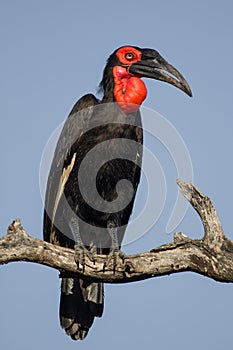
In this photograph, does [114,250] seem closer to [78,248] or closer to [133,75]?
[78,248]

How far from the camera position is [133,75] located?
8.08 metres

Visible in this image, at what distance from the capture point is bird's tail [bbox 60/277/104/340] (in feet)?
26.3

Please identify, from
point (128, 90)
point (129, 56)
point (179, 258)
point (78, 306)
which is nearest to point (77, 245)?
point (179, 258)

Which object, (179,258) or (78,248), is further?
(78,248)

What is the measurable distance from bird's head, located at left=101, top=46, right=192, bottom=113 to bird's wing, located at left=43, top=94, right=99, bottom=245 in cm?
31

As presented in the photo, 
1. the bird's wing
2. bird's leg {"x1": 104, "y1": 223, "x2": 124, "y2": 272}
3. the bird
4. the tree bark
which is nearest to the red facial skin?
the bird

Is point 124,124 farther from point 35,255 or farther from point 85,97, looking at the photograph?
point 35,255

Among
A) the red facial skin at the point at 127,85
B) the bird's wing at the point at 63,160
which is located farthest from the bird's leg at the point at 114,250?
the red facial skin at the point at 127,85

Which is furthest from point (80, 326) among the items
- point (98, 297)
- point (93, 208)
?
point (93, 208)

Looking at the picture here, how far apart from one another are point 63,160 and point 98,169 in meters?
0.50

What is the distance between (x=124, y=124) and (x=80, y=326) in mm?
2493

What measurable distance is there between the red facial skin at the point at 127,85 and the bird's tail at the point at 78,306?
7.20 ft

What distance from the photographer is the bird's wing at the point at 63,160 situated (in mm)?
7680

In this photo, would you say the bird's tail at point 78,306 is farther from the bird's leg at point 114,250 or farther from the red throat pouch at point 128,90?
the red throat pouch at point 128,90
